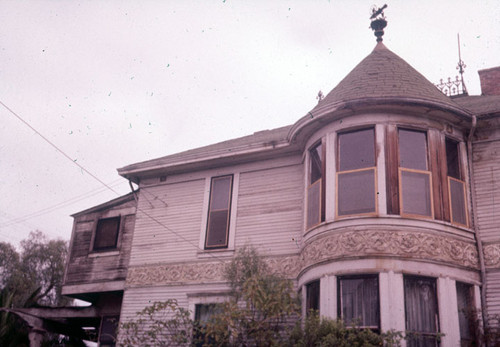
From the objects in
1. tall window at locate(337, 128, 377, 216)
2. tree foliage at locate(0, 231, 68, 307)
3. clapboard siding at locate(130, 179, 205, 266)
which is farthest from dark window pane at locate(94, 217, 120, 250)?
tree foliage at locate(0, 231, 68, 307)

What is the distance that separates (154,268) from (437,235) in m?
8.15

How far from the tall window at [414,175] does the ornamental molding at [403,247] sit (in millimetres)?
615

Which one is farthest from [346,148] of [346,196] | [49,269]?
[49,269]

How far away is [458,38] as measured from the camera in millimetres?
19391

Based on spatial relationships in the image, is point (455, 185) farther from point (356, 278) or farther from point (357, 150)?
point (356, 278)

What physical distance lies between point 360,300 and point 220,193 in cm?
621

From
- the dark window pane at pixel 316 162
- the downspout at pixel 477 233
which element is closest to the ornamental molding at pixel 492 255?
the downspout at pixel 477 233

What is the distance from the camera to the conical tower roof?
12906 millimetres

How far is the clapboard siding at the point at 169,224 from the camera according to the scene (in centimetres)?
1642

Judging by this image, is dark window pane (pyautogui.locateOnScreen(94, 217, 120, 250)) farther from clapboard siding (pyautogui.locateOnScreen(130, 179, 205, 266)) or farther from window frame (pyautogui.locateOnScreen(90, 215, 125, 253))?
clapboard siding (pyautogui.locateOnScreen(130, 179, 205, 266))

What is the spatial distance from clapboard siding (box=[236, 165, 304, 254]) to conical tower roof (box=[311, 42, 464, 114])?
254 cm

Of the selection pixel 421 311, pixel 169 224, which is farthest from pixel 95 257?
pixel 421 311

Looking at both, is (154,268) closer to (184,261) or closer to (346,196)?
(184,261)

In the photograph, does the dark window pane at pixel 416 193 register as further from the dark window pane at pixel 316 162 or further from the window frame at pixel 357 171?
the dark window pane at pixel 316 162
